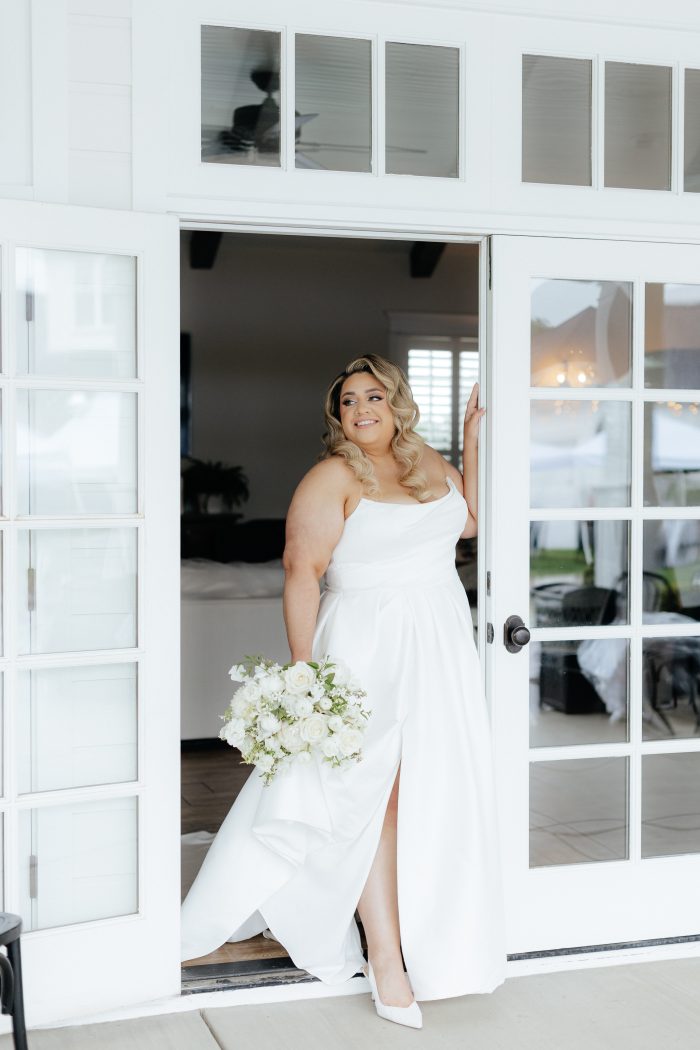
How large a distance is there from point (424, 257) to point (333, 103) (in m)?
6.04

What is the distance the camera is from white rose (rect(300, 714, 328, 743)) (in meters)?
2.79

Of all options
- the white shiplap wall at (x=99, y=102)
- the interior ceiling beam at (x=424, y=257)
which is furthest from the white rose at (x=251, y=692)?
the interior ceiling beam at (x=424, y=257)

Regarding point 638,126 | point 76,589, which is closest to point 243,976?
point 76,589

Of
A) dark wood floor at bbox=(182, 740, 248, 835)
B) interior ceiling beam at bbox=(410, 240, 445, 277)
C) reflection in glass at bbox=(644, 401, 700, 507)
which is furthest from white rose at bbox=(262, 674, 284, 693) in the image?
interior ceiling beam at bbox=(410, 240, 445, 277)

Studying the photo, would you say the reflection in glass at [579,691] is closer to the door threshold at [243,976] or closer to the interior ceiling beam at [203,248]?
the door threshold at [243,976]

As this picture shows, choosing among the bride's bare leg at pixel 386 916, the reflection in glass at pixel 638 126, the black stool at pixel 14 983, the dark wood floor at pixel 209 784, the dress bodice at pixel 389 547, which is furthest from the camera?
the dark wood floor at pixel 209 784

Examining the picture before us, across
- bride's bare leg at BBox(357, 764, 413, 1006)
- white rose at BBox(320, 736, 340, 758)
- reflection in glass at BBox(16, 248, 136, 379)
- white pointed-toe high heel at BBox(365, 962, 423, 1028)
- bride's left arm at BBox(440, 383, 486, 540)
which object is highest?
reflection in glass at BBox(16, 248, 136, 379)

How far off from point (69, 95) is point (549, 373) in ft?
5.15

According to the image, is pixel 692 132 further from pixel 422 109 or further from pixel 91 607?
pixel 91 607

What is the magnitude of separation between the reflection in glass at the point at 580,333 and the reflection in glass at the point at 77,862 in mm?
1777

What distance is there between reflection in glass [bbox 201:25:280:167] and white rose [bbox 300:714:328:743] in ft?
5.09

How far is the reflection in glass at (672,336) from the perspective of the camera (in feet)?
11.0

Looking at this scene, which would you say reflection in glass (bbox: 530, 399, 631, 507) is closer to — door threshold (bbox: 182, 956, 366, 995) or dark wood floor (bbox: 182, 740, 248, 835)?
door threshold (bbox: 182, 956, 366, 995)

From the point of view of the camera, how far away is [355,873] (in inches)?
122
